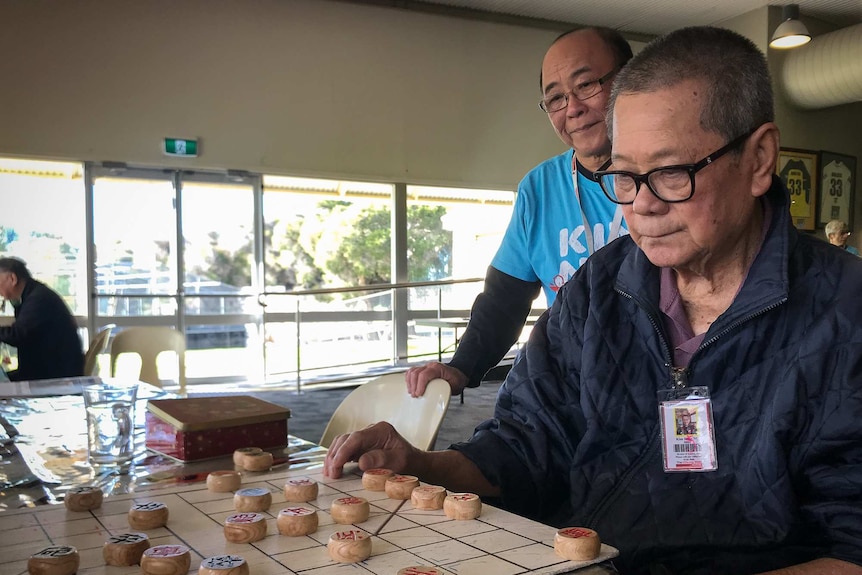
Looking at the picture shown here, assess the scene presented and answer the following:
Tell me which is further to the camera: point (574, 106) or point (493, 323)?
point (493, 323)

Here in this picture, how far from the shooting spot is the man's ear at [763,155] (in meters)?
1.06

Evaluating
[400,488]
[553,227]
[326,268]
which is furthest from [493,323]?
[326,268]

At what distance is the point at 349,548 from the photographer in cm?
75

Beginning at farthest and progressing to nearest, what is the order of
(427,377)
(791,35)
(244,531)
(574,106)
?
(791,35) → (574,106) → (427,377) → (244,531)

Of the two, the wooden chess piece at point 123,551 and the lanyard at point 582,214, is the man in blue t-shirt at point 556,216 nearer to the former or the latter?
the lanyard at point 582,214

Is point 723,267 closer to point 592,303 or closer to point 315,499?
point 592,303

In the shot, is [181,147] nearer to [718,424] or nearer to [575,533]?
[718,424]

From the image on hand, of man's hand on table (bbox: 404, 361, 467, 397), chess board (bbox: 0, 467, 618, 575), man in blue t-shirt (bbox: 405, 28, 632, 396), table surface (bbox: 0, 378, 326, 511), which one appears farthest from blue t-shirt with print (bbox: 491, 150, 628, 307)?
chess board (bbox: 0, 467, 618, 575)

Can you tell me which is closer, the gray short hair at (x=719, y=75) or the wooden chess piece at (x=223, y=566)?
the wooden chess piece at (x=223, y=566)

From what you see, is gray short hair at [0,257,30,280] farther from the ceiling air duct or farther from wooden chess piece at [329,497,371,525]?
the ceiling air duct

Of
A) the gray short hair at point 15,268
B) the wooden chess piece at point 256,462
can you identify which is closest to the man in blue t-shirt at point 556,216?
the wooden chess piece at point 256,462

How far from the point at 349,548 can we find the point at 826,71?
7.93 metres

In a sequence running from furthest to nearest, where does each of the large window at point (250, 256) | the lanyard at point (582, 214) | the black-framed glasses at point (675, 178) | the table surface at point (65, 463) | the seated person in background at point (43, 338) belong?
the large window at point (250, 256)
the seated person in background at point (43, 338)
the lanyard at point (582, 214)
the table surface at point (65, 463)
the black-framed glasses at point (675, 178)

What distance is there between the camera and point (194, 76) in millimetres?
6840
